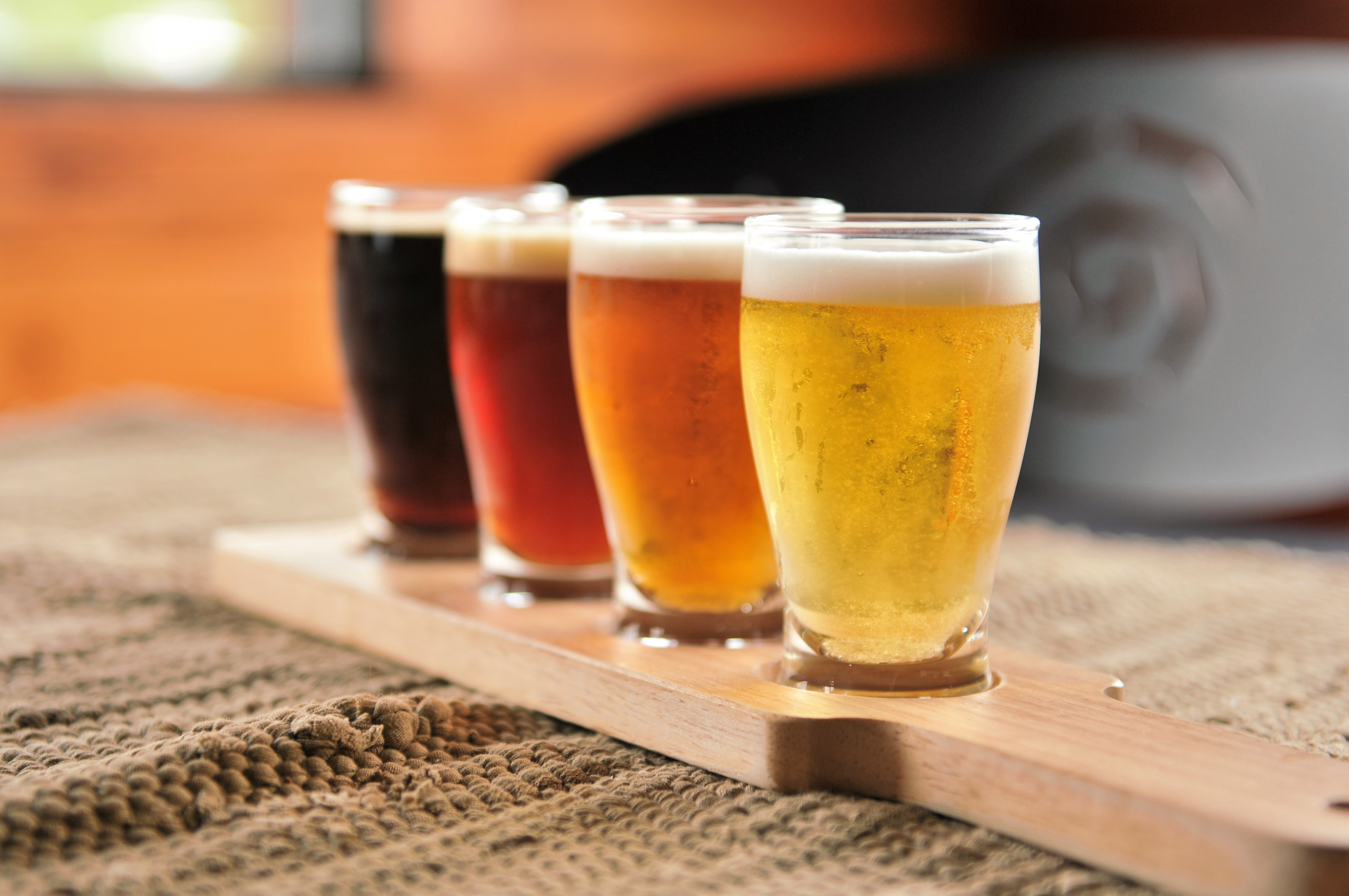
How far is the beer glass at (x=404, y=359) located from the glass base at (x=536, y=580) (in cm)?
11

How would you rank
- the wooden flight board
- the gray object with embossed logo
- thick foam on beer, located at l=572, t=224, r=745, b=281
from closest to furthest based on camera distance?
1. the wooden flight board
2. thick foam on beer, located at l=572, t=224, r=745, b=281
3. the gray object with embossed logo

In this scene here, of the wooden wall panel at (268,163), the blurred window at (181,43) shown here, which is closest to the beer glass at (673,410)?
the wooden wall panel at (268,163)

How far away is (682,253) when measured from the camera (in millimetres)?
785

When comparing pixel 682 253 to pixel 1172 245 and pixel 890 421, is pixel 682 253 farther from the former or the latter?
pixel 1172 245

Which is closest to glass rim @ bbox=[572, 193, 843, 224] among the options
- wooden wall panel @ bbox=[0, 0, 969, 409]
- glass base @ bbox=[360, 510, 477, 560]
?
glass base @ bbox=[360, 510, 477, 560]

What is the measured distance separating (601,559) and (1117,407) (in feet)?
3.22

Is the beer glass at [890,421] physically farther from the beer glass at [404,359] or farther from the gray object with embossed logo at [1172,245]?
the gray object with embossed logo at [1172,245]

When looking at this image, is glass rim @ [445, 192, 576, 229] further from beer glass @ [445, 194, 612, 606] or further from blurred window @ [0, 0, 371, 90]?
blurred window @ [0, 0, 371, 90]

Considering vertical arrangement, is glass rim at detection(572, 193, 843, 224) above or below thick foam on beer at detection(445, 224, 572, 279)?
above

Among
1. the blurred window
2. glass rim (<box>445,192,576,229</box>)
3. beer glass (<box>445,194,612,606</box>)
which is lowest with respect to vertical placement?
beer glass (<box>445,194,612,606</box>)

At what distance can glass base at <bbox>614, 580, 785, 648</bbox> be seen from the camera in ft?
2.67

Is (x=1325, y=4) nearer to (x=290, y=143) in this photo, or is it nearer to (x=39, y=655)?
(x=290, y=143)

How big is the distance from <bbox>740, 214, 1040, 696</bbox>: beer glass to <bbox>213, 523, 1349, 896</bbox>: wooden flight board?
0.03 metres

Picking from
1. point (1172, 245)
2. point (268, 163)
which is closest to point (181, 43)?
point (268, 163)
